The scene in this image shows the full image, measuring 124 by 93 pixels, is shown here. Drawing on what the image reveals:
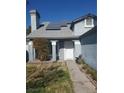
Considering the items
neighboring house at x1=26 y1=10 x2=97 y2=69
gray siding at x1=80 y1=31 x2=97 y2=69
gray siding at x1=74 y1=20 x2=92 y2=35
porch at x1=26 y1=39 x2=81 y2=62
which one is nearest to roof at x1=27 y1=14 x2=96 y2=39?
neighboring house at x1=26 y1=10 x2=97 y2=69

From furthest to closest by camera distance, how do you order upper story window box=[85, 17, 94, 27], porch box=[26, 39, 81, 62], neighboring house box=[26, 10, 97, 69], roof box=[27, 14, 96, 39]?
roof box=[27, 14, 96, 39], porch box=[26, 39, 81, 62], neighboring house box=[26, 10, 97, 69], upper story window box=[85, 17, 94, 27]

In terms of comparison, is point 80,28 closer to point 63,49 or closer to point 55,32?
point 63,49

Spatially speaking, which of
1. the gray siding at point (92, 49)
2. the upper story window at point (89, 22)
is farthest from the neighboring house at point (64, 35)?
the gray siding at point (92, 49)

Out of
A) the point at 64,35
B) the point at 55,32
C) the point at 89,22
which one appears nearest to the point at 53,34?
the point at 55,32

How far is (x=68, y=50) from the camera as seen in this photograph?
18.9 meters

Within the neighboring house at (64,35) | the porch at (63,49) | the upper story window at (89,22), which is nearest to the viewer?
the upper story window at (89,22)

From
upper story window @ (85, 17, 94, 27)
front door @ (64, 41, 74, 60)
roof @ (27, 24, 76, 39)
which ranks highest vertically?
upper story window @ (85, 17, 94, 27)

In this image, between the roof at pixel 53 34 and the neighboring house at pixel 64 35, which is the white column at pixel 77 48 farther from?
the roof at pixel 53 34

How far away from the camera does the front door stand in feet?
61.8

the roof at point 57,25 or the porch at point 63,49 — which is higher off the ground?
the roof at point 57,25

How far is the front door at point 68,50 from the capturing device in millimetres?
18844

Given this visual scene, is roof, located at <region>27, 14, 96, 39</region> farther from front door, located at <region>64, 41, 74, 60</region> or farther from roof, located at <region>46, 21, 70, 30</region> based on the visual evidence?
front door, located at <region>64, 41, 74, 60</region>
